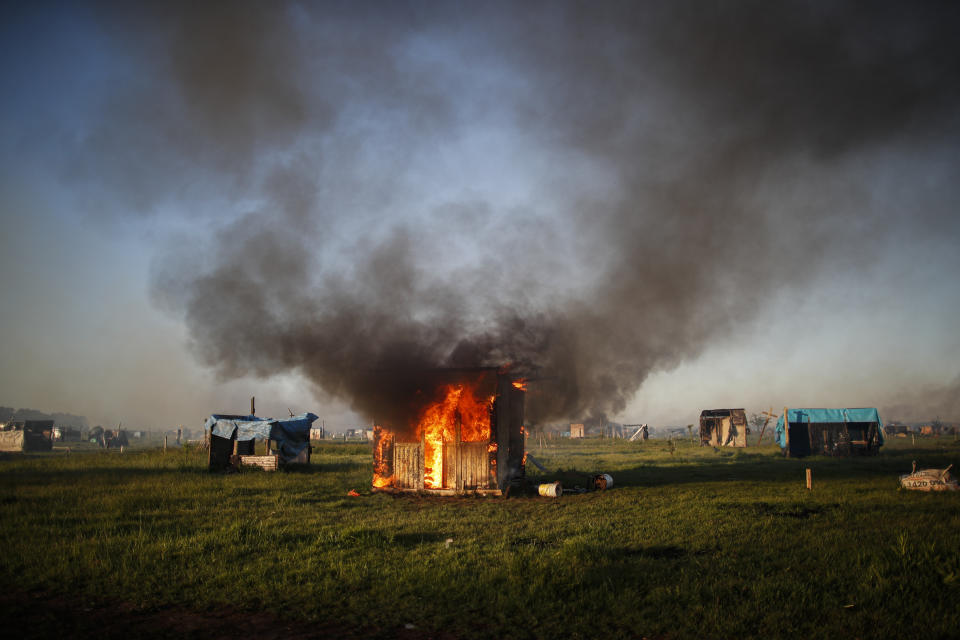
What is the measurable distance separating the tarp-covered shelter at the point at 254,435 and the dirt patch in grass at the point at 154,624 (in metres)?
21.2

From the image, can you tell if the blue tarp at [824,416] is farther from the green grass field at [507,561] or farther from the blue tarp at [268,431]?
the blue tarp at [268,431]

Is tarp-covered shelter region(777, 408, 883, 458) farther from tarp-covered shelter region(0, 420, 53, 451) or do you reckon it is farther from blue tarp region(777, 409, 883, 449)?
tarp-covered shelter region(0, 420, 53, 451)

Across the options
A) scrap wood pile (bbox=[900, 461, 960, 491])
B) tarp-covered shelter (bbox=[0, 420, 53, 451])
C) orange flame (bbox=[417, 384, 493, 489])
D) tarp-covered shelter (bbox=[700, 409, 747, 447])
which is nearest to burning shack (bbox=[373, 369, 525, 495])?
orange flame (bbox=[417, 384, 493, 489])

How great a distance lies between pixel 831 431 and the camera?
136 ft

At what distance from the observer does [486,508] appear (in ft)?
57.1

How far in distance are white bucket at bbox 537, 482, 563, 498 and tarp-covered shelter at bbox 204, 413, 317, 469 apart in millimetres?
15867

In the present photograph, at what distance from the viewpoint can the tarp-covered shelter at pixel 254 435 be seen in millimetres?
28797

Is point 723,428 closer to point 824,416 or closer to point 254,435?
point 824,416

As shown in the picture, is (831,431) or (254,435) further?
(831,431)

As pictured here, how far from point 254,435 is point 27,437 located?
1644 inches

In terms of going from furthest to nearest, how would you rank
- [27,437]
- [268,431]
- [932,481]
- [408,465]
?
[27,437] → [268,431] → [408,465] → [932,481]

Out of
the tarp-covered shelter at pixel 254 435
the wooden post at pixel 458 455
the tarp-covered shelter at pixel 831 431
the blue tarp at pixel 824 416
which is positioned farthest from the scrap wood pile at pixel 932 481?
the tarp-covered shelter at pixel 254 435

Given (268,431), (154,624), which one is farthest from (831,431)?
(154,624)

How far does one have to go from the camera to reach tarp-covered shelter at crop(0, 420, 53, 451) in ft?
174
